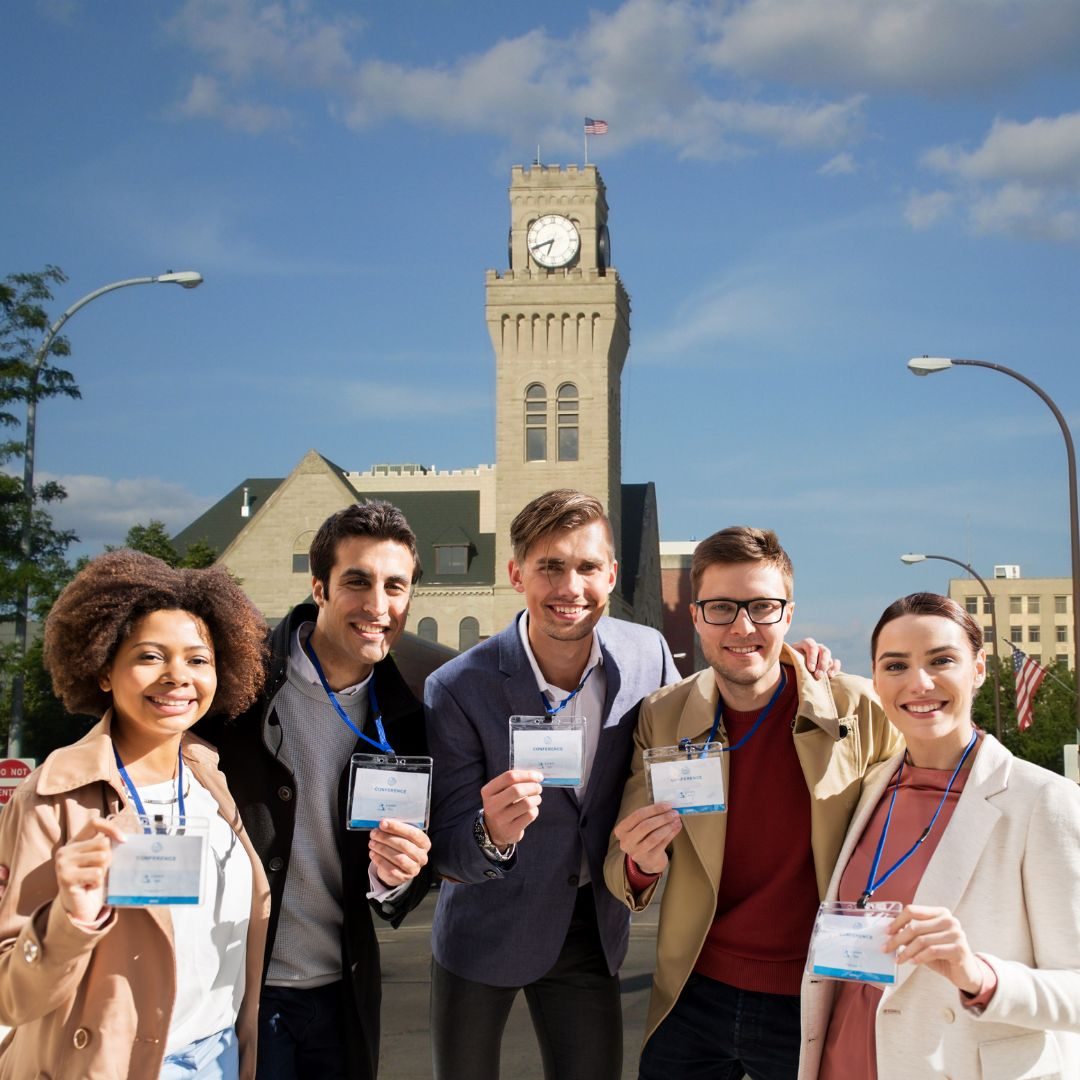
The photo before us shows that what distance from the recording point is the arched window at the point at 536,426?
184ft

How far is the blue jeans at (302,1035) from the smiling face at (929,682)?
209cm

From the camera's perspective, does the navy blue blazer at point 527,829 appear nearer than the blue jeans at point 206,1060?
No

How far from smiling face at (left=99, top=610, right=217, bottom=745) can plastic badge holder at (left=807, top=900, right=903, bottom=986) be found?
1.90 metres

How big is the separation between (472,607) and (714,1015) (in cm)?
5164

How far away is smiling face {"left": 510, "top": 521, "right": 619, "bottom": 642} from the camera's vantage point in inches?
184

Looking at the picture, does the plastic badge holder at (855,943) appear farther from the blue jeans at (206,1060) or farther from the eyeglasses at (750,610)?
the blue jeans at (206,1060)

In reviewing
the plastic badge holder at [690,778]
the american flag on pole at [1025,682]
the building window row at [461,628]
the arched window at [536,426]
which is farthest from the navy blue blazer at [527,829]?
the arched window at [536,426]

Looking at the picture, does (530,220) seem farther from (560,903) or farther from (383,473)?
(560,903)

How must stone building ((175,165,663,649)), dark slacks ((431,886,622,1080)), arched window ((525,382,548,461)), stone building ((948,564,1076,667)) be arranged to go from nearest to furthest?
dark slacks ((431,886,622,1080)), stone building ((175,165,663,649)), arched window ((525,382,548,461)), stone building ((948,564,1076,667))

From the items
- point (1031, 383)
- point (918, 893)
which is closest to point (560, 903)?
point (918, 893)

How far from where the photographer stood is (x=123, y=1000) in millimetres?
3500

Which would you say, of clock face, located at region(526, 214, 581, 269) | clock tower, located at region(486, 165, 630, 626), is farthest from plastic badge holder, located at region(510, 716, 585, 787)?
clock face, located at region(526, 214, 581, 269)

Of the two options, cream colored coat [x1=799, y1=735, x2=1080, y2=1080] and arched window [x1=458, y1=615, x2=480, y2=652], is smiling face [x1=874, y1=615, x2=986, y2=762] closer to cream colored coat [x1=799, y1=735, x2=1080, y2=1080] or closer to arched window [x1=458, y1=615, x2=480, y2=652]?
cream colored coat [x1=799, y1=735, x2=1080, y2=1080]

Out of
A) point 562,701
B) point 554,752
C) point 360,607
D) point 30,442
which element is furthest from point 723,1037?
point 30,442
